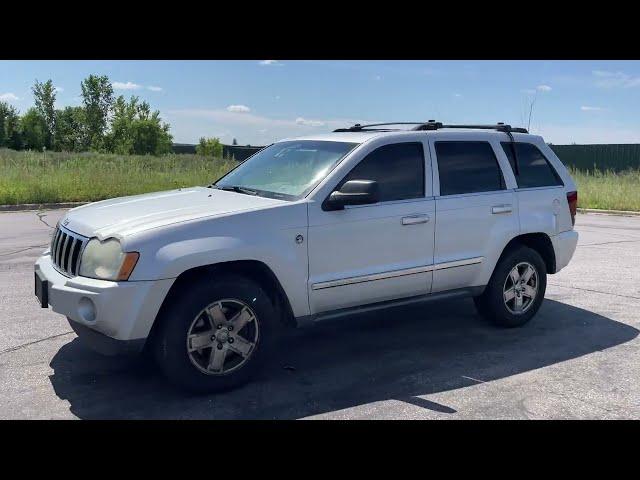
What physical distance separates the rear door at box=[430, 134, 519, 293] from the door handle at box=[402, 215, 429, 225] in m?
0.16

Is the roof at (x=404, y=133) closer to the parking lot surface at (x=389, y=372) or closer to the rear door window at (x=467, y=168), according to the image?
the rear door window at (x=467, y=168)

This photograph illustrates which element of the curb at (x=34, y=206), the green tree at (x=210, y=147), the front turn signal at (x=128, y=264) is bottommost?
the curb at (x=34, y=206)

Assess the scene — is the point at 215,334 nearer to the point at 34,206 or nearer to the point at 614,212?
the point at 34,206

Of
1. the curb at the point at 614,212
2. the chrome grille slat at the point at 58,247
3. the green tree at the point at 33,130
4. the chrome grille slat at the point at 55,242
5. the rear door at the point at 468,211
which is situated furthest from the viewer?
the green tree at the point at 33,130

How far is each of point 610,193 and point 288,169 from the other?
1753 centimetres

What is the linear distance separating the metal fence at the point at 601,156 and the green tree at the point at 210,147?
1724 inches

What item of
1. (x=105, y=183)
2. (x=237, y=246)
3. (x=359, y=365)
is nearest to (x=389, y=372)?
(x=359, y=365)

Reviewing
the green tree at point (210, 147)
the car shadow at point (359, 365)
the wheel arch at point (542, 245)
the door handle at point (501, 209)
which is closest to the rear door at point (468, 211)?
the door handle at point (501, 209)

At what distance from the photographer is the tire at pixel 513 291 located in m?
5.74

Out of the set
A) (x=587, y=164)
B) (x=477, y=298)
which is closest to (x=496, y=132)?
(x=477, y=298)

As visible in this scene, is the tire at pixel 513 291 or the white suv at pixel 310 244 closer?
the white suv at pixel 310 244

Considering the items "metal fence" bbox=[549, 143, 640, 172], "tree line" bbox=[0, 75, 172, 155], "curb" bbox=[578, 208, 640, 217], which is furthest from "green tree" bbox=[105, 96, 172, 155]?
"curb" bbox=[578, 208, 640, 217]

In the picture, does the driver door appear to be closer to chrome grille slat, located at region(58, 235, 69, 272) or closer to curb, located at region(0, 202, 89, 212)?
chrome grille slat, located at region(58, 235, 69, 272)
